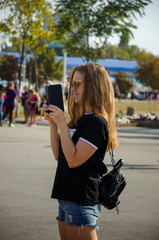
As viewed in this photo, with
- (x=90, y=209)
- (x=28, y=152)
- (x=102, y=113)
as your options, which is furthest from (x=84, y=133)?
(x=28, y=152)

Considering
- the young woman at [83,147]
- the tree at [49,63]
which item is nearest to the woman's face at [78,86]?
the young woman at [83,147]

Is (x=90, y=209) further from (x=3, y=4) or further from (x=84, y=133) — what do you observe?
(x=3, y=4)

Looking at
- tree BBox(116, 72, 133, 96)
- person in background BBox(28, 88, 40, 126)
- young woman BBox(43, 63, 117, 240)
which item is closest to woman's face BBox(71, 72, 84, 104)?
young woman BBox(43, 63, 117, 240)

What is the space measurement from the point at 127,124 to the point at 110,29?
16.3ft

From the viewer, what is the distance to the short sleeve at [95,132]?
9.36ft

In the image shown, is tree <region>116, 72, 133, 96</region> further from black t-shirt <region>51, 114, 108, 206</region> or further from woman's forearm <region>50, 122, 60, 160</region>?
black t-shirt <region>51, 114, 108, 206</region>

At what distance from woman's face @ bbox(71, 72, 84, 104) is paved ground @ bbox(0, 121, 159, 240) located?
2.26 meters

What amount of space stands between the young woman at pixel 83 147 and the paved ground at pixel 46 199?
6.85 feet

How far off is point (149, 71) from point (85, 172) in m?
72.0

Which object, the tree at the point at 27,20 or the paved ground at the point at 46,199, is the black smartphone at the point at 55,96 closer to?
the paved ground at the point at 46,199

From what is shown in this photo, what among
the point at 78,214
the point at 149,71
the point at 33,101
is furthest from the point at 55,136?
the point at 149,71

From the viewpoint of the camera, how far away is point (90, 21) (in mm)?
24812

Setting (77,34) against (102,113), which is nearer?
(102,113)

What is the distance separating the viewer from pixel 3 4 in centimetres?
2356
